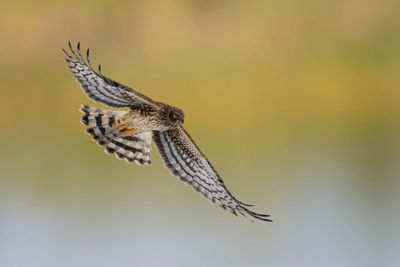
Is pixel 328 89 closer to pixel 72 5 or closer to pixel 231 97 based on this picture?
pixel 231 97

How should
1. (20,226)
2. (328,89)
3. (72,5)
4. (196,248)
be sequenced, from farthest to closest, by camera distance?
(328,89) → (72,5) → (20,226) → (196,248)

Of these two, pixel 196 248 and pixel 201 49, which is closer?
pixel 196 248

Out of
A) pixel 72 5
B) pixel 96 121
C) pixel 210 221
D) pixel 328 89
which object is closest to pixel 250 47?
pixel 328 89

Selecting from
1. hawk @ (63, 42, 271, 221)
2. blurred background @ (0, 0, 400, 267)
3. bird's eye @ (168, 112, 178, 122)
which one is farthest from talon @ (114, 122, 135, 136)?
blurred background @ (0, 0, 400, 267)

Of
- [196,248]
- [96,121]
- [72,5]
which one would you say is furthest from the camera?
[72,5]

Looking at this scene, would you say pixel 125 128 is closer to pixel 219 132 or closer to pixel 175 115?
pixel 175 115

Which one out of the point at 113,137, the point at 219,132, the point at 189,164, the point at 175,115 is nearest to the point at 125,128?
the point at 113,137

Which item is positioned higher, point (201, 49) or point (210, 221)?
point (201, 49)

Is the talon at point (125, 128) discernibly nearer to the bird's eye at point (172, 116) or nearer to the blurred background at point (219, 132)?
the bird's eye at point (172, 116)
